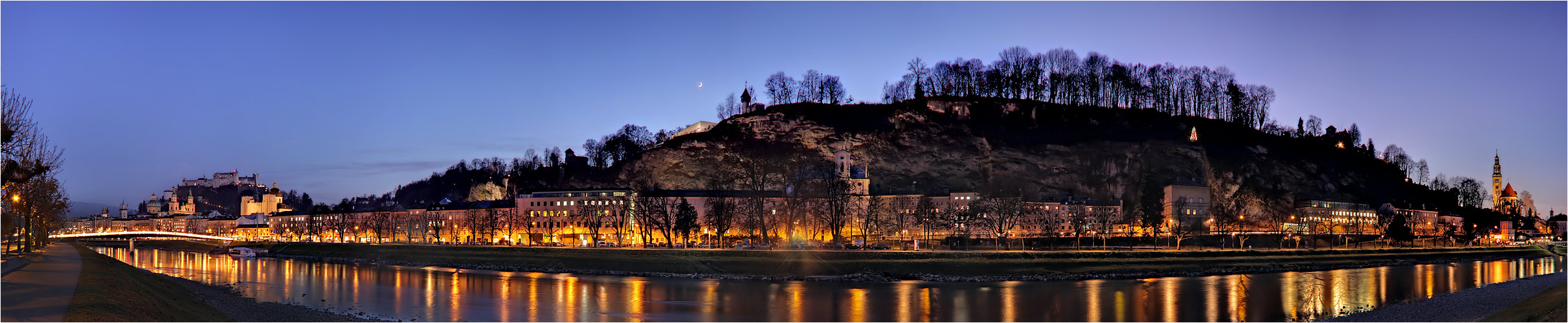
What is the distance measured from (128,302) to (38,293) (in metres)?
2.03

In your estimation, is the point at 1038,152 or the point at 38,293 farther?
the point at 1038,152

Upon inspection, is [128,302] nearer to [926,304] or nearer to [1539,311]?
[926,304]

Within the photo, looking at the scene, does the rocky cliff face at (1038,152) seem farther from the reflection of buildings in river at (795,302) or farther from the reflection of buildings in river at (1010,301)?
the reflection of buildings in river at (795,302)

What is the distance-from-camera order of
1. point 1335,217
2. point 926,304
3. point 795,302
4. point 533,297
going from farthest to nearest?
1. point 1335,217
2. point 533,297
3. point 795,302
4. point 926,304

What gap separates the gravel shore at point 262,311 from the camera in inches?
1181

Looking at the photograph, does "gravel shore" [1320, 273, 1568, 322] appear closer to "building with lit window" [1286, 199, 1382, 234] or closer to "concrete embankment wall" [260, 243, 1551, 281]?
"concrete embankment wall" [260, 243, 1551, 281]

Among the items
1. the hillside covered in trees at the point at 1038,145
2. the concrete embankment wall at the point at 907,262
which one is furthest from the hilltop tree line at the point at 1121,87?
the concrete embankment wall at the point at 907,262

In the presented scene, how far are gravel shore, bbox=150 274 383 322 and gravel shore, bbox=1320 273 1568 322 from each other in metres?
36.0

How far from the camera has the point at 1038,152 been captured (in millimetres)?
113312

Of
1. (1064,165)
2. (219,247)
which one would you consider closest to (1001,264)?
(1064,165)

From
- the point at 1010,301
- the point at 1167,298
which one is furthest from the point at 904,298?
the point at 1167,298

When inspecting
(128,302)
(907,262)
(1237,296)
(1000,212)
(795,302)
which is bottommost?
(1237,296)

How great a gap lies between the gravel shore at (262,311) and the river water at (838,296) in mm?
1270

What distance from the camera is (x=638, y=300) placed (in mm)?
38594
